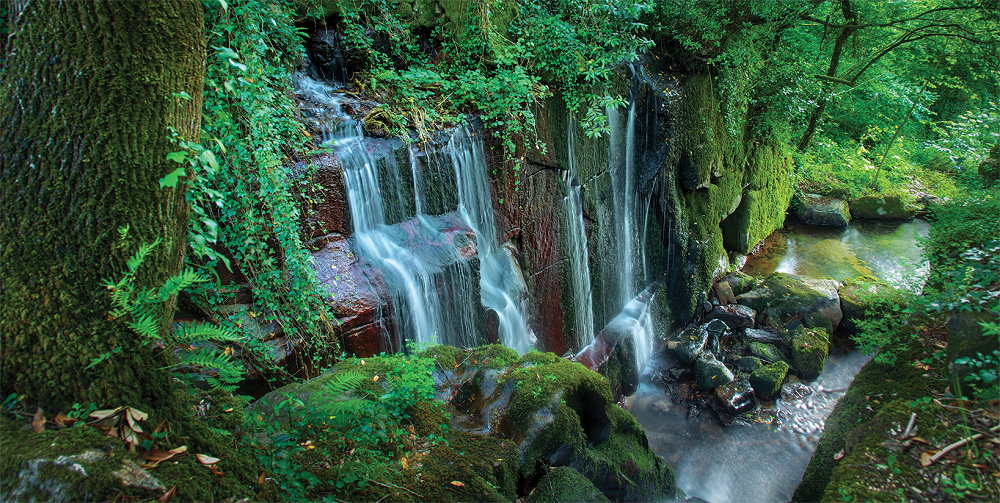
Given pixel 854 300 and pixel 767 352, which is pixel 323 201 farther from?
pixel 854 300

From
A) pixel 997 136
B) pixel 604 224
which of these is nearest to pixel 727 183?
pixel 604 224

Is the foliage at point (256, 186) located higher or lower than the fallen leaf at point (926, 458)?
higher

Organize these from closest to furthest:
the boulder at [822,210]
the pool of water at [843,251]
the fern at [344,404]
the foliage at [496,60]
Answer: the fern at [344,404] → the foliage at [496,60] → the pool of water at [843,251] → the boulder at [822,210]

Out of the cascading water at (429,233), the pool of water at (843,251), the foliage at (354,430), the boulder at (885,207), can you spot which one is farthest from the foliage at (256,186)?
the boulder at (885,207)

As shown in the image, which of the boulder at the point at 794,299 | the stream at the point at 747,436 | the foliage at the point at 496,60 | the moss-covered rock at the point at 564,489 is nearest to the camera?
the moss-covered rock at the point at 564,489

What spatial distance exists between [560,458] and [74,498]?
110 inches

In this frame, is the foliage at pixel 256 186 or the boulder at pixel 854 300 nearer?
the foliage at pixel 256 186

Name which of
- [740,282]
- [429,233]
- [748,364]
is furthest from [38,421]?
[740,282]

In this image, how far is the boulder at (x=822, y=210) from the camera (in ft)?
39.6

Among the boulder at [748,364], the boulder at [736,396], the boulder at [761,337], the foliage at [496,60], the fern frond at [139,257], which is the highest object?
the foliage at [496,60]

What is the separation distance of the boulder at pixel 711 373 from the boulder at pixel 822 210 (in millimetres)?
7199

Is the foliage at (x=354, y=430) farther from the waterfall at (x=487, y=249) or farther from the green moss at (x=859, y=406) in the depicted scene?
the green moss at (x=859, y=406)

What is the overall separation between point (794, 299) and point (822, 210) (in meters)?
5.34

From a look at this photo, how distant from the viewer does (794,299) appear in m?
8.35
